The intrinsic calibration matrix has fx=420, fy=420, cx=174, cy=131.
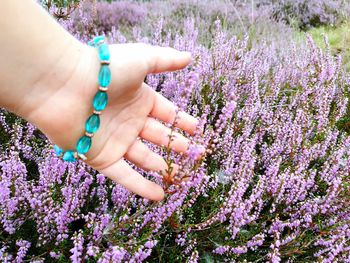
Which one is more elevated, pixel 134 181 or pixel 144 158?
pixel 144 158

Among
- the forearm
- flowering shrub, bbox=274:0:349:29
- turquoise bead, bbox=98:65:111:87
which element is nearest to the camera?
the forearm

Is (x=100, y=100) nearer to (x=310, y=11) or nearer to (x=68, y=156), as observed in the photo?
(x=68, y=156)

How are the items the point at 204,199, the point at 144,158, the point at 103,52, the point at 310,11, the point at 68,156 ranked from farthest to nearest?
the point at 310,11 → the point at 204,199 → the point at 144,158 → the point at 68,156 → the point at 103,52

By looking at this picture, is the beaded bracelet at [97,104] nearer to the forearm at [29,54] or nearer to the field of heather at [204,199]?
the forearm at [29,54]

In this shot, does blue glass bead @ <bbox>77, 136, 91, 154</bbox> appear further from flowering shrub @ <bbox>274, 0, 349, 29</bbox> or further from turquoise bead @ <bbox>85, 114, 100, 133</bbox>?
flowering shrub @ <bbox>274, 0, 349, 29</bbox>

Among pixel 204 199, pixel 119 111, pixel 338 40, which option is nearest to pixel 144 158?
Answer: pixel 119 111

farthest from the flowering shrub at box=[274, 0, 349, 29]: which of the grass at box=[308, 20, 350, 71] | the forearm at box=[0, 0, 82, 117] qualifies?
the forearm at box=[0, 0, 82, 117]

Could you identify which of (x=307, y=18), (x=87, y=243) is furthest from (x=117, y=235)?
(x=307, y=18)
